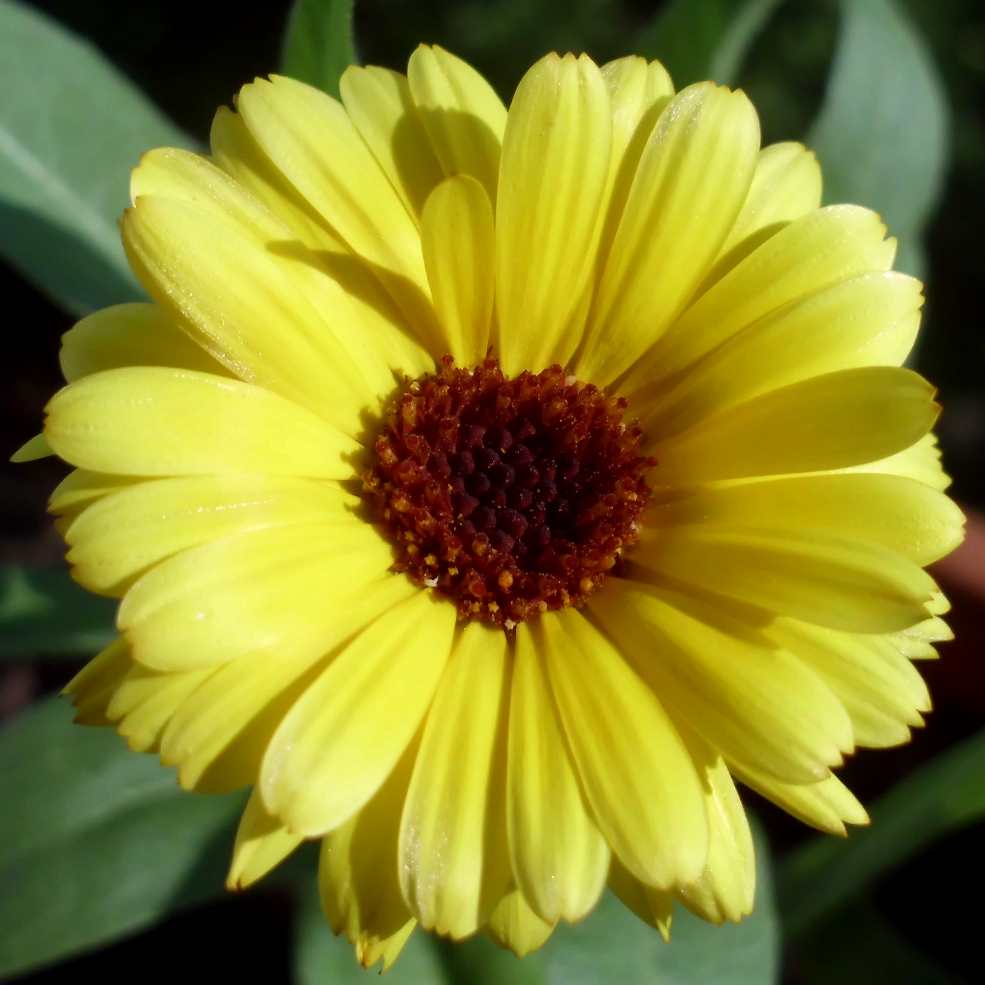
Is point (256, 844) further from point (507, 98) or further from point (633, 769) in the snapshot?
point (507, 98)

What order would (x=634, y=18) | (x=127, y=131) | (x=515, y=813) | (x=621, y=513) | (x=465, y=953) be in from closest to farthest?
(x=515, y=813), (x=621, y=513), (x=465, y=953), (x=127, y=131), (x=634, y=18)

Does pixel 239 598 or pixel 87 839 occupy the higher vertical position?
pixel 239 598

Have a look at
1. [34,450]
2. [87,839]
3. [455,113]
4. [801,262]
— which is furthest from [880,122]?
[87,839]

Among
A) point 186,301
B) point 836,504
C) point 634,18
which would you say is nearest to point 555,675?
point 836,504

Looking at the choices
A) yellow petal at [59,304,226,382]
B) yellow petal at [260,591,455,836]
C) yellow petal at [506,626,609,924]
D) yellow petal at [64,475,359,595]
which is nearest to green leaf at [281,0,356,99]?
yellow petal at [59,304,226,382]

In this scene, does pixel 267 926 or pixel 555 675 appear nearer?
pixel 555 675

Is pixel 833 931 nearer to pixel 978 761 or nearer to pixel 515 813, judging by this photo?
pixel 978 761

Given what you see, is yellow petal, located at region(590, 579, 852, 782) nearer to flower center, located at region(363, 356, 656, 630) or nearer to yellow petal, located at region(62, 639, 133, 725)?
flower center, located at region(363, 356, 656, 630)
